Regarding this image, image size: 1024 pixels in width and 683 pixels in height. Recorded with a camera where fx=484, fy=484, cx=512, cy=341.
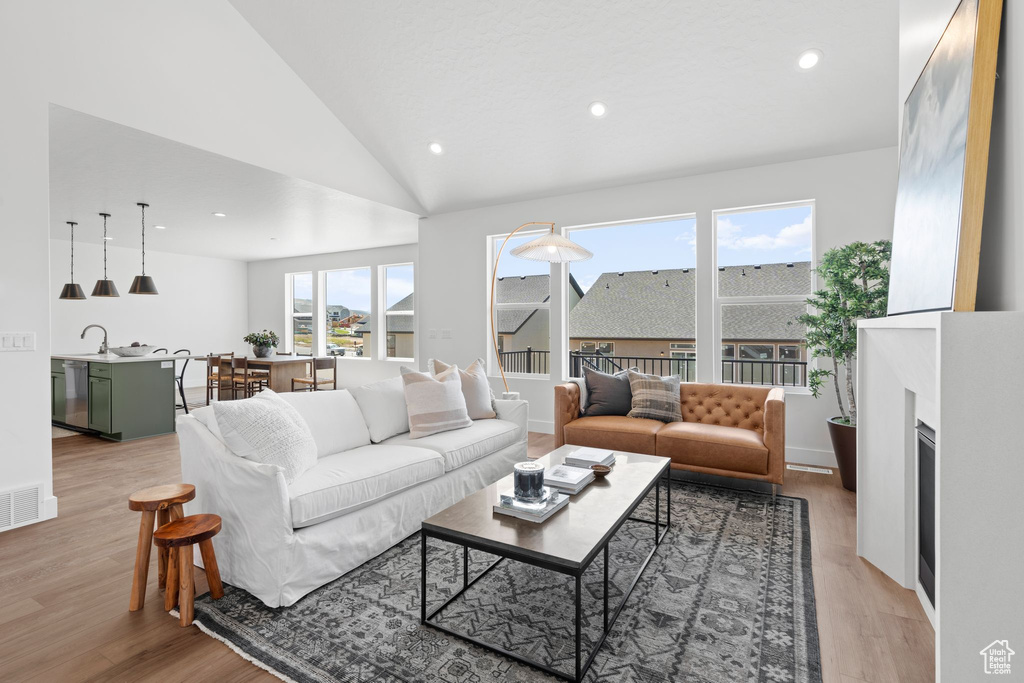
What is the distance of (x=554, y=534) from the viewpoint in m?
1.75

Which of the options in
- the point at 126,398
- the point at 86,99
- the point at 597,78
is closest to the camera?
the point at 86,99

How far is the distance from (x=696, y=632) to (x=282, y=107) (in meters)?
4.82

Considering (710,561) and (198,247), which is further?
(198,247)

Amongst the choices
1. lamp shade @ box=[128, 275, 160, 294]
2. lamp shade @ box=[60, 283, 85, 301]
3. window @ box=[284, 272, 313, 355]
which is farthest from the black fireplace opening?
window @ box=[284, 272, 313, 355]

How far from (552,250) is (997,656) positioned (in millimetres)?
2772

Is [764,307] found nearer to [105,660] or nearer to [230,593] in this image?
[230,593]

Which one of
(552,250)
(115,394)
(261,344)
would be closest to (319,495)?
(552,250)

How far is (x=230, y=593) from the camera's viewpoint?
2113mm

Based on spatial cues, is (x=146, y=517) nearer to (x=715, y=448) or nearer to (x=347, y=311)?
(x=715, y=448)

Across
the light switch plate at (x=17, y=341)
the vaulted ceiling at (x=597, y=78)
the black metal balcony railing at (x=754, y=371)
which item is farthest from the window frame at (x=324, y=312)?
the light switch plate at (x=17, y=341)

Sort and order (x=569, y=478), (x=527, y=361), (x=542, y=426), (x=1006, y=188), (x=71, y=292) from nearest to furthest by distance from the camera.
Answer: (x=1006, y=188), (x=569, y=478), (x=542, y=426), (x=527, y=361), (x=71, y=292)

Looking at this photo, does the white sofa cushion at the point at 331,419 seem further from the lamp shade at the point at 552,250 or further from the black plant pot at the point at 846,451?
the black plant pot at the point at 846,451

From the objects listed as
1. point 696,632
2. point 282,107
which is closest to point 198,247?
point 282,107

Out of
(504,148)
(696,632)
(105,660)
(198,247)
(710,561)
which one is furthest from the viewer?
(198,247)
